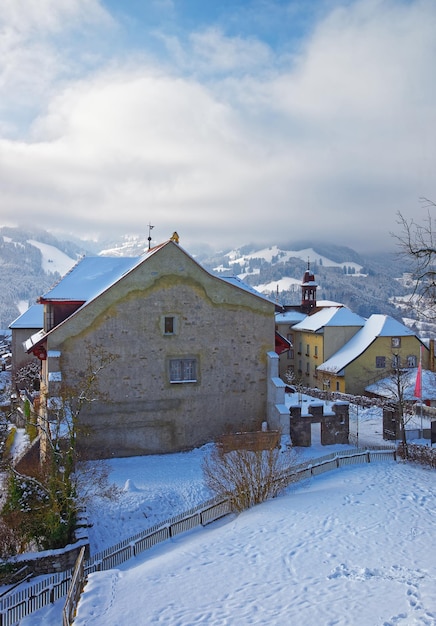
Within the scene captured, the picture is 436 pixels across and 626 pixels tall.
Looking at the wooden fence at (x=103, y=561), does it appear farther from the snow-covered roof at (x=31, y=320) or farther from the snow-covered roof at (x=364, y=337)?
the snow-covered roof at (x=31, y=320)

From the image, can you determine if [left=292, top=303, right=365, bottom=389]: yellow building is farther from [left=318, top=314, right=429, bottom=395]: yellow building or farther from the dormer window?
the dormer window

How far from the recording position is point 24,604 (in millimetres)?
14047

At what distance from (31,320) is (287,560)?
145 ft

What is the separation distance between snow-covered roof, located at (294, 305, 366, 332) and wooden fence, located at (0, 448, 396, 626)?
38087 mm

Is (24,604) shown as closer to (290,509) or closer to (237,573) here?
(237,573)

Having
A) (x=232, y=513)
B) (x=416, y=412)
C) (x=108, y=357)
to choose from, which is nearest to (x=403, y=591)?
(x=232, y=513)

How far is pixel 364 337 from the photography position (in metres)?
53.8

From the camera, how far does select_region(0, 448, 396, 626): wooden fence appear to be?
45.2 ft

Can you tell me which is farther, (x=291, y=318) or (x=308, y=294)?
(x=308, y=294)

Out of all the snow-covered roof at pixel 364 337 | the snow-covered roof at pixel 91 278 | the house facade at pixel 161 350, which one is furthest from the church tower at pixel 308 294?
the house facade at pixel 161 350

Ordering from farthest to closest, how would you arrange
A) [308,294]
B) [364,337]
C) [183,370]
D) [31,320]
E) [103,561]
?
[308,294] → [364,337] → [31,320] → [183,370] → [103,561]

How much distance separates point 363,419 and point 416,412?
374 centimetres

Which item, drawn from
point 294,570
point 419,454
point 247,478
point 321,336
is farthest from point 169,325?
point 321,336

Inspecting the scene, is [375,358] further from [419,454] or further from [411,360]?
[419,454]
